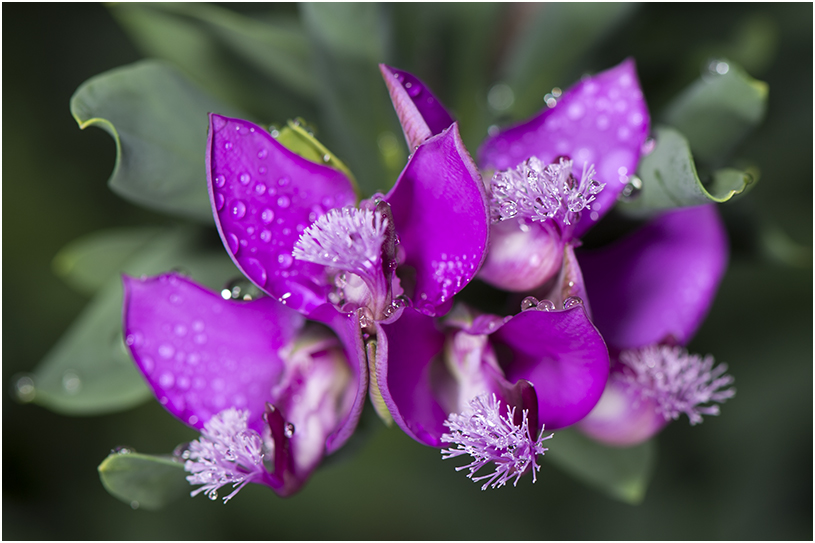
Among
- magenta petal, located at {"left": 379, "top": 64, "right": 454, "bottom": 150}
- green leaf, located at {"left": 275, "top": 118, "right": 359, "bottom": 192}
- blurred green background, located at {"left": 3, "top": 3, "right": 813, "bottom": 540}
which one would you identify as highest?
magenta petal, located at {"left": 379, "top": 64, "right": 454, "bottom": 150}

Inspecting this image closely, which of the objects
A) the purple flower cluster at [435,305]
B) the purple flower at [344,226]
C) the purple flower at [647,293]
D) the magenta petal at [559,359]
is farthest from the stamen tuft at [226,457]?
the purple flower at [647,293]

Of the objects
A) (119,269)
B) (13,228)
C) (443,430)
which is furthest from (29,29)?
(443,430)

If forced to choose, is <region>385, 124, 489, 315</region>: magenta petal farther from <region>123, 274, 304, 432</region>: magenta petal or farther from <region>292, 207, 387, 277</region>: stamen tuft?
<region>123, 274, 304, 432</region>: magenta petal

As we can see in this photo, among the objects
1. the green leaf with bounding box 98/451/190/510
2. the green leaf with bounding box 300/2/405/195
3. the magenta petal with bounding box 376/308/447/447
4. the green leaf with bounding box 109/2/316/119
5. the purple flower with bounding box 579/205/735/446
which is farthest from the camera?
the green leaf with bounding box 109/2/316/119

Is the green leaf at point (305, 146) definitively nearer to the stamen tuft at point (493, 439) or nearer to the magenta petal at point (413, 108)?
the magenta petal at point (413, 108)

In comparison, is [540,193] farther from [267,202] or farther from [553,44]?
[553,44]

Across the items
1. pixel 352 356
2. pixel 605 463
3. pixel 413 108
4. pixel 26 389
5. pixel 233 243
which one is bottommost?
pixel 605 463

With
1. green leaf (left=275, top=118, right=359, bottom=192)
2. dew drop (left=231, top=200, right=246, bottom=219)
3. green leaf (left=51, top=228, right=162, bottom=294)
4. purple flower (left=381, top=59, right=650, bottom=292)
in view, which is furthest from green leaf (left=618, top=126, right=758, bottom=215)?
green leaf (left=51, top=228, right=162, bottom=294)

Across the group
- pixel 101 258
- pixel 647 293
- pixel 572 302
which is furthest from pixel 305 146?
pixel 101 258
